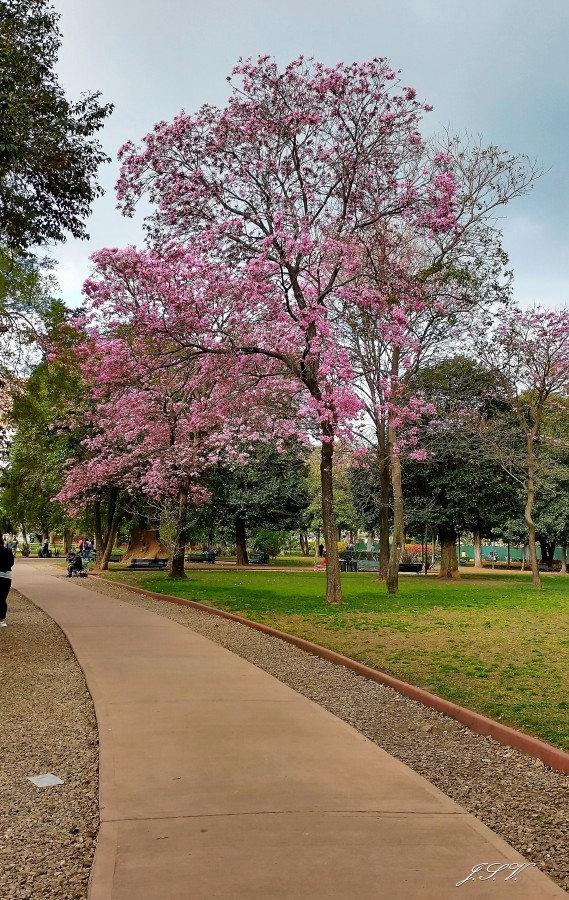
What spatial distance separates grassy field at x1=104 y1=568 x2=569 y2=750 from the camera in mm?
6871

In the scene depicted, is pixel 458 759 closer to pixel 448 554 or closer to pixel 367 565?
pixel 448 554

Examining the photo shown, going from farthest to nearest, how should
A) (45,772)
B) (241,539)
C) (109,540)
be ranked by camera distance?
(241,539)
(109,540)
(45,772)

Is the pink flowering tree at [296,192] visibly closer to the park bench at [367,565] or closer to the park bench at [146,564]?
the park bench at [146,564]

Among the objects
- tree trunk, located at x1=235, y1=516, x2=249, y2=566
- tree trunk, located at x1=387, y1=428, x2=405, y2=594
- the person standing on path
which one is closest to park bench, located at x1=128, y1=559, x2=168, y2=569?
tree trunk, located at x1=235, y1=516, x2=249, y2=566

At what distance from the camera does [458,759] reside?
17.1ft

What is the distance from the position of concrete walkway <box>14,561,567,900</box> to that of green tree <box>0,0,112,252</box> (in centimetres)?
703

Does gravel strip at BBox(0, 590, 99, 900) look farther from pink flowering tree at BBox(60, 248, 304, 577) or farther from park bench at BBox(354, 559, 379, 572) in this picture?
park bench at BBox(354, 559, 379, 572)

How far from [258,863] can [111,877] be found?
25.2 inches

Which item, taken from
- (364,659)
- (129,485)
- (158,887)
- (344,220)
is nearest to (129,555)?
(129,485)

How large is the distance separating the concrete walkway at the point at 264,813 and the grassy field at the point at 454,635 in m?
1.74

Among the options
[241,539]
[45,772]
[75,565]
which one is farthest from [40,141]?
[241,539]

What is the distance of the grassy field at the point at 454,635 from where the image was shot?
687cm

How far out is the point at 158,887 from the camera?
3.01 meters

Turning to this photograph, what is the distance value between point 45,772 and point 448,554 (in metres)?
28.8
